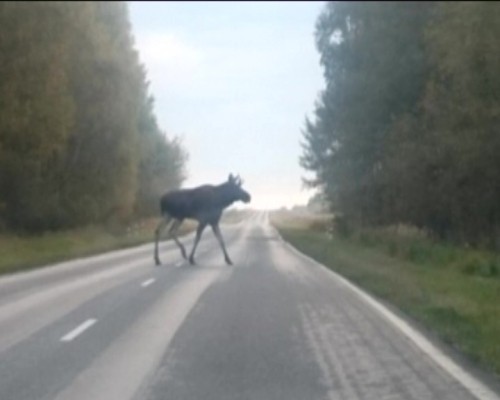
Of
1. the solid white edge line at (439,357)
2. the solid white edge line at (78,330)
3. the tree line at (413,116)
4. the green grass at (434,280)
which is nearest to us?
the solid white edge line at (439,357)

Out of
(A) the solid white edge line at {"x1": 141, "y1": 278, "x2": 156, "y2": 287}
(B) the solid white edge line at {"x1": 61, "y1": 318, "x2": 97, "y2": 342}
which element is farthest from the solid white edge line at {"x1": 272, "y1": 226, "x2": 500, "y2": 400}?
(A) the solid white edge line at {"x1": 141, "y1": 278, "x2": 156, "y2": 287}

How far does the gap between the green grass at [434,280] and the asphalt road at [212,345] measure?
1.69 ft

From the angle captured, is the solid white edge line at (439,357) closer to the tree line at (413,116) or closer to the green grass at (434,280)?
the green grass at (434,280)

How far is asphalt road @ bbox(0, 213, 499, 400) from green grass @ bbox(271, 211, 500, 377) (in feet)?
1.69

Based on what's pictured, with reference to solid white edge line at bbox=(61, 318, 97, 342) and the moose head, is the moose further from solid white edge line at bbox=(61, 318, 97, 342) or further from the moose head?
solid white edge line at bbox=(61, 318, 97, 342)

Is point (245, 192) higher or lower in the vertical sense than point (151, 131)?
lower

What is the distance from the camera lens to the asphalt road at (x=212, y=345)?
13438 millimetres

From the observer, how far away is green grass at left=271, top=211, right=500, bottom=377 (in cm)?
Result: 1855

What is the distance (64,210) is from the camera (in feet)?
213

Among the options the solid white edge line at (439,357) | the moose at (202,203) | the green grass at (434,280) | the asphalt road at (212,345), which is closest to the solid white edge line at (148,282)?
the asphalt road at (212,345)

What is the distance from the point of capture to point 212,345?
1728 centimetres

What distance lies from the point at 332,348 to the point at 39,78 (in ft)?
126

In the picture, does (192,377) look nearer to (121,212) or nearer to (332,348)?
(332,348)

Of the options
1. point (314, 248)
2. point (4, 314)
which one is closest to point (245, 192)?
point (314, 248)
